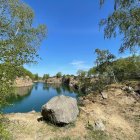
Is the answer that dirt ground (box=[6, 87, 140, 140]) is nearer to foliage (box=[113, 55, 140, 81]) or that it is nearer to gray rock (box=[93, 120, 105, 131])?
gray rock (box=[93, 120, 105, 131])

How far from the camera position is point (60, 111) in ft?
49.5

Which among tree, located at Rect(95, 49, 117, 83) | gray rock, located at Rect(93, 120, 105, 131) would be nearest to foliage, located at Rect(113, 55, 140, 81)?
tree, located at Rect(95, 49, 117, 83)

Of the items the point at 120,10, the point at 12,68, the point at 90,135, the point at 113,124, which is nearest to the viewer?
the point at 12,68

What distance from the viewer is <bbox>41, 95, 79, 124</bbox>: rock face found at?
15.0 m

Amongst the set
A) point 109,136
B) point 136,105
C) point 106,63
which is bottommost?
point 109,136

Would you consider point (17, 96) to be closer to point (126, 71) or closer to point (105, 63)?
point (105, 63)

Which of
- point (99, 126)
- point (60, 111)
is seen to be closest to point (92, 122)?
point (99, 126)

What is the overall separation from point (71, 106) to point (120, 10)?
873cm

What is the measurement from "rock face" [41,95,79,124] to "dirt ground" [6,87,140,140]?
447mm

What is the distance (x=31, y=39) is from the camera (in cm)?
2809

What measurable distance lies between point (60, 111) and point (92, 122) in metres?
2.50

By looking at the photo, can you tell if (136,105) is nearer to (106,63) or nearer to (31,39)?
(31,39)

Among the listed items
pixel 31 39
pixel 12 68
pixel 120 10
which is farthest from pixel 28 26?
pixel 12 68

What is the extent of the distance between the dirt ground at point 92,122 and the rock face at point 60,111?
0.45 m
